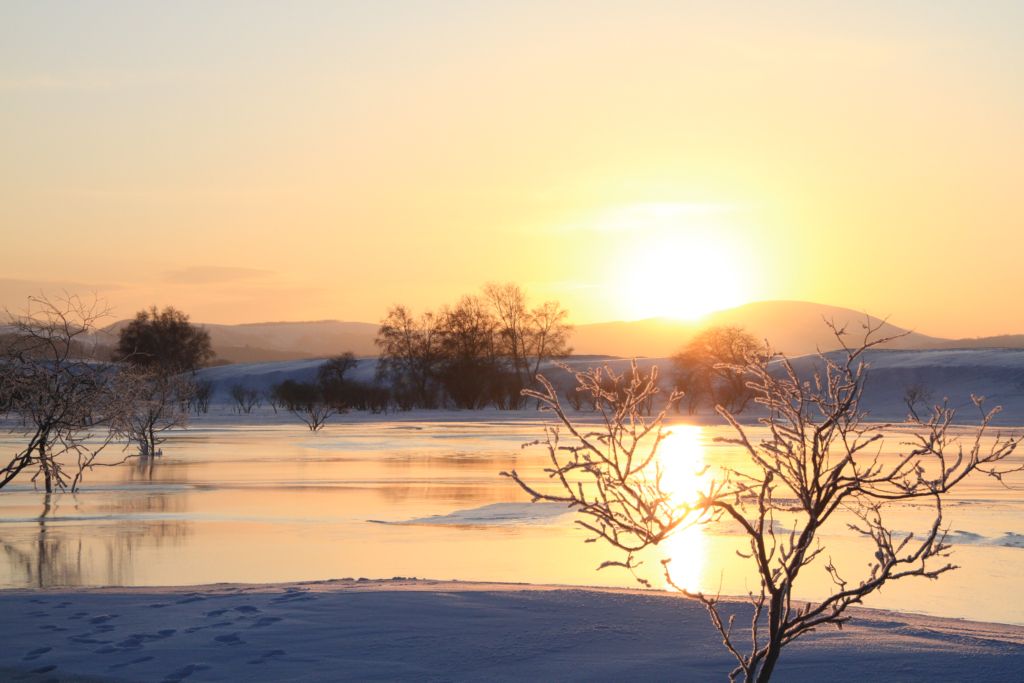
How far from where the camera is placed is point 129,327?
107812mm

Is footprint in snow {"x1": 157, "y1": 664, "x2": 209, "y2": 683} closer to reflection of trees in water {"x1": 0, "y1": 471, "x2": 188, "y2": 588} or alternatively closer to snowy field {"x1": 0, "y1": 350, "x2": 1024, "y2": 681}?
snowy field {"x1": 0, "y1": 350, "x2": 1024, "y2": 681}

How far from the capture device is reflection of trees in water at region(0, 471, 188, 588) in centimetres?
1291

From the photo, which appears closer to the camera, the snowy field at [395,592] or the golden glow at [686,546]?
the snowy field at [395,592]

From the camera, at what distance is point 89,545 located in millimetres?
15273

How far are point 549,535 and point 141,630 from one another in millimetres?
8240

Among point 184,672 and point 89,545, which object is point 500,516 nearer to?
point 89,545

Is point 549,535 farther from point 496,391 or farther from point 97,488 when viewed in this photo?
point 496,391

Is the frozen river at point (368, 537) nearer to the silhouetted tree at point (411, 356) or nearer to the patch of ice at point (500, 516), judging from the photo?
the patch of ice at point (500, 516)

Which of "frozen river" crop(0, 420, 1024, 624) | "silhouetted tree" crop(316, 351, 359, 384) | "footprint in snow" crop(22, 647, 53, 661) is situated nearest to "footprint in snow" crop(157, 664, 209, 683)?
"footprint in snow" crop(22, 647, 53, 661)

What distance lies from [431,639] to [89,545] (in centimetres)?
796

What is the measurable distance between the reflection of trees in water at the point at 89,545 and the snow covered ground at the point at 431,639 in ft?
6.54

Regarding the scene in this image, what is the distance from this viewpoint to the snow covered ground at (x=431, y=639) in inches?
323

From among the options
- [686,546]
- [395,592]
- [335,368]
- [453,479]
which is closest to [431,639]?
[395,592]

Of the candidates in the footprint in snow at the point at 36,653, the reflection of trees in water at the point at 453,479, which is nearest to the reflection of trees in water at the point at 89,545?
the footprint in snow at the point at 36,653
